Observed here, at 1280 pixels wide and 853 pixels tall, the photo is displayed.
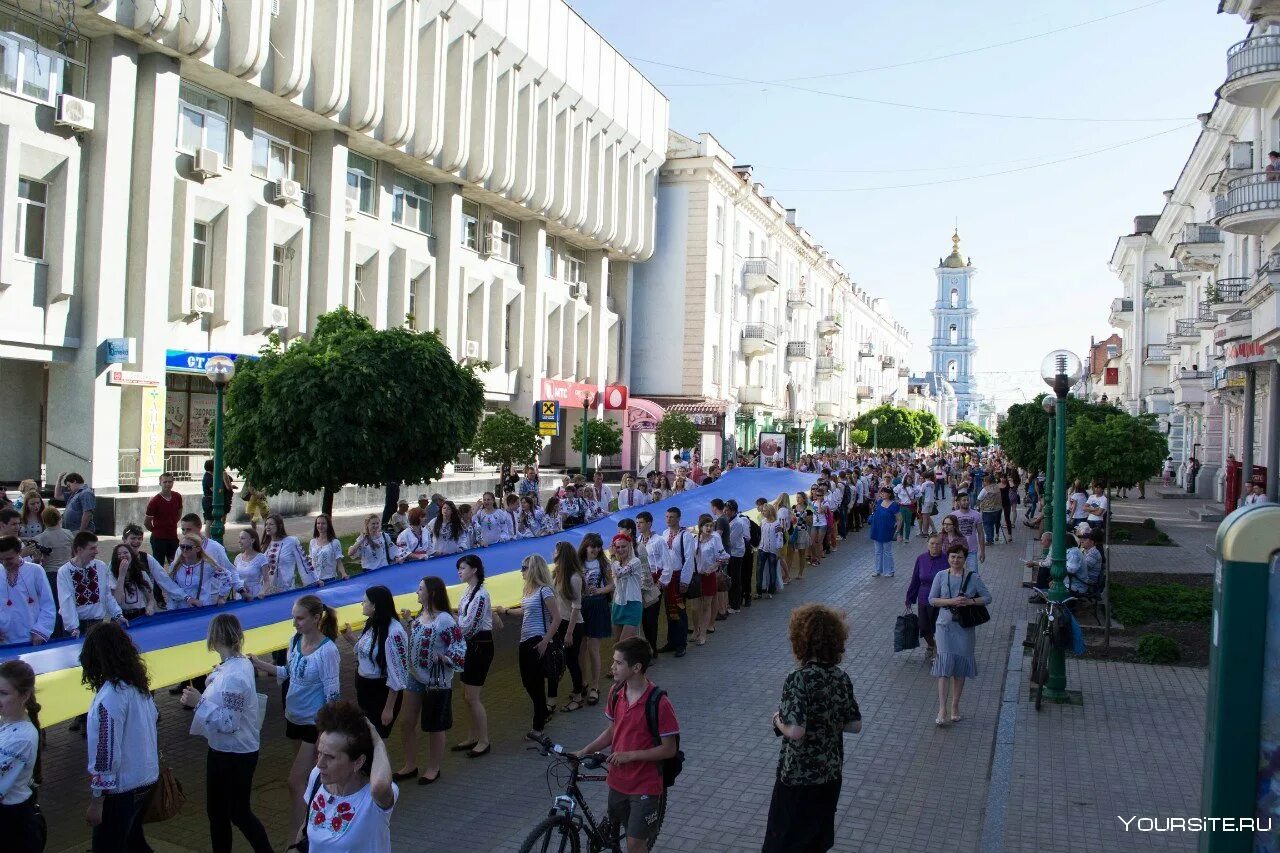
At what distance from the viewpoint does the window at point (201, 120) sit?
1017 inches

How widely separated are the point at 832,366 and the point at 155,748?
75.0 meters

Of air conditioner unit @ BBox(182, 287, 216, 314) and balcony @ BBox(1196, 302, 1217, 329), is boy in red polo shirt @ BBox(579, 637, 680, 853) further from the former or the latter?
balcony @ BBox(1196, 302, 1217, 329)

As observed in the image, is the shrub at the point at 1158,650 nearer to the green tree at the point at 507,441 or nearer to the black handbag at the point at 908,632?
the black handbag at the point at 908,632

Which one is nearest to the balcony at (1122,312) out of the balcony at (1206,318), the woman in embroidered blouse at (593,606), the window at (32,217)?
the balcony at (1206,318)

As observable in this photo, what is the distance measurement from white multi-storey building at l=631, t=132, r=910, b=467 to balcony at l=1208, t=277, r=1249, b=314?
23872mm

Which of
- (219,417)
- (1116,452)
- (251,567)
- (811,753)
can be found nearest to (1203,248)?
(1116,452)

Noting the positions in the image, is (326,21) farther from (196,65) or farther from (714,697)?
(714,697)

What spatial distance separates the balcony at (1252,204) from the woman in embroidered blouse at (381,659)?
23.1 m

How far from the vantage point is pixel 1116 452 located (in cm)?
2000

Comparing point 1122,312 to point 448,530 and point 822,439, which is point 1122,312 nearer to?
point 822,439

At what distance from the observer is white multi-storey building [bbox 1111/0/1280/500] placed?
23906 millimetres

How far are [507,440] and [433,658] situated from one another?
19.7m

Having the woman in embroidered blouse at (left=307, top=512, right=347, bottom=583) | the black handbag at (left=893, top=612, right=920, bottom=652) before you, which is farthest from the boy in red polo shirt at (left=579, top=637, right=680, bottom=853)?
the black handbag at (left=893, top=612, right=920, bottom=652)

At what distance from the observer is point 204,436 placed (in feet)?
94.6
